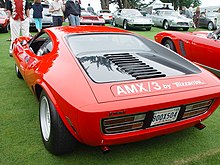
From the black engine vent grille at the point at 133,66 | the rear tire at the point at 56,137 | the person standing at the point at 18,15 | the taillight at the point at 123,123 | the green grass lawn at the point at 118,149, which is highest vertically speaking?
the person standing at the point at 18,15

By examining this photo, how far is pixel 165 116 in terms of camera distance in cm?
207

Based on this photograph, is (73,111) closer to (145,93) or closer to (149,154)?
(145,93)

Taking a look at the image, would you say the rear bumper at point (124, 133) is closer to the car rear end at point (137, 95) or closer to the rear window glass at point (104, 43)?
the car rear end at point (137, 95)

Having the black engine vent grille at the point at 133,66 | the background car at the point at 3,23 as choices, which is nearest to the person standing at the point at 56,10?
the background car at the point at 3,23

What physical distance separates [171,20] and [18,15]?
10.3 m

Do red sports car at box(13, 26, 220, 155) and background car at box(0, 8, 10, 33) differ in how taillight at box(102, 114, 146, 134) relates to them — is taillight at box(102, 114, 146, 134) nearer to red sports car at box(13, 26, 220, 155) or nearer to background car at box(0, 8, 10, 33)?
red sports car at box(13, 26, 220, 155)

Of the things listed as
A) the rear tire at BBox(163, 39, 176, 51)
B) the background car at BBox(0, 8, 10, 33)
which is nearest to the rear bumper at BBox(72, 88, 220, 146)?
the rear tire at BBox(163, 39, 176, 51)

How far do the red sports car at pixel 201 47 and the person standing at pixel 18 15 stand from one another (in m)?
3.65

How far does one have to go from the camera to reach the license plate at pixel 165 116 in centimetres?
202

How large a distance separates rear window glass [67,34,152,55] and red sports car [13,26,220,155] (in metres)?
0.01

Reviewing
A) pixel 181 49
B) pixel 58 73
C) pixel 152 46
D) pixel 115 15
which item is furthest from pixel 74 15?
pixel 115 15

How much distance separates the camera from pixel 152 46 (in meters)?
3.05

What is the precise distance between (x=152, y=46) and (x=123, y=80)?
1135mm

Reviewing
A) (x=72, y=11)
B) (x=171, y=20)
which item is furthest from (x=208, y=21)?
(x=72, y=11)
